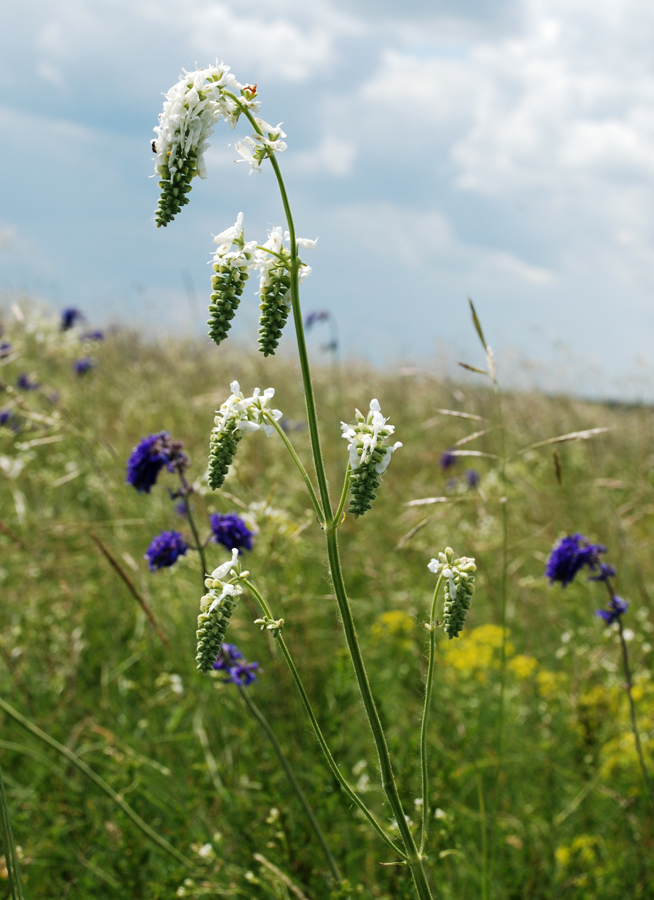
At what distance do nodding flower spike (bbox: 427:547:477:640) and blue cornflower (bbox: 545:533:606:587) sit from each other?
154cm

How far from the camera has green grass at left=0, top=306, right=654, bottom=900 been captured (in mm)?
2994

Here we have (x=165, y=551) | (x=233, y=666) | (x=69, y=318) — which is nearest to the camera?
(x=233, y=666)

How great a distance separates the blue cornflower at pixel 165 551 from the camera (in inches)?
115

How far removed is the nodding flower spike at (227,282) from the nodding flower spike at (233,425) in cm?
14

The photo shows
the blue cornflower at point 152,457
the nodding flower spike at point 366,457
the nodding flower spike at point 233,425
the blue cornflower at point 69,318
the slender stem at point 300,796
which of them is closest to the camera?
the nodding flower spike at point 366,457

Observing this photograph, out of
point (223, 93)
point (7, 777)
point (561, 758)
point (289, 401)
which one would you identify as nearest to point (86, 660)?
point (7, 777)

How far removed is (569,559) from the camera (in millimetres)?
3068

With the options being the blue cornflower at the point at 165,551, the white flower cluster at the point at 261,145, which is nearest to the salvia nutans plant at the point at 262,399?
the white flower cluster at the point at 261,145

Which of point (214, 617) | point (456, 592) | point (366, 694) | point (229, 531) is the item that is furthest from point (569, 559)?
point (214, 617)

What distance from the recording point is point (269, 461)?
25.2 ft

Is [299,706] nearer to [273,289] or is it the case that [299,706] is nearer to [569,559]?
[569,559]

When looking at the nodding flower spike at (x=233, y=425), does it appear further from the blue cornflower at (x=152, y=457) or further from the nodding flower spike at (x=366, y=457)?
the blue cornflower at (x=152, y=457)

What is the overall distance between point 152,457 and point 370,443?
5.77 ft

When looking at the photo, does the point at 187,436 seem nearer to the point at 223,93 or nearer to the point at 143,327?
the point at 223,93
